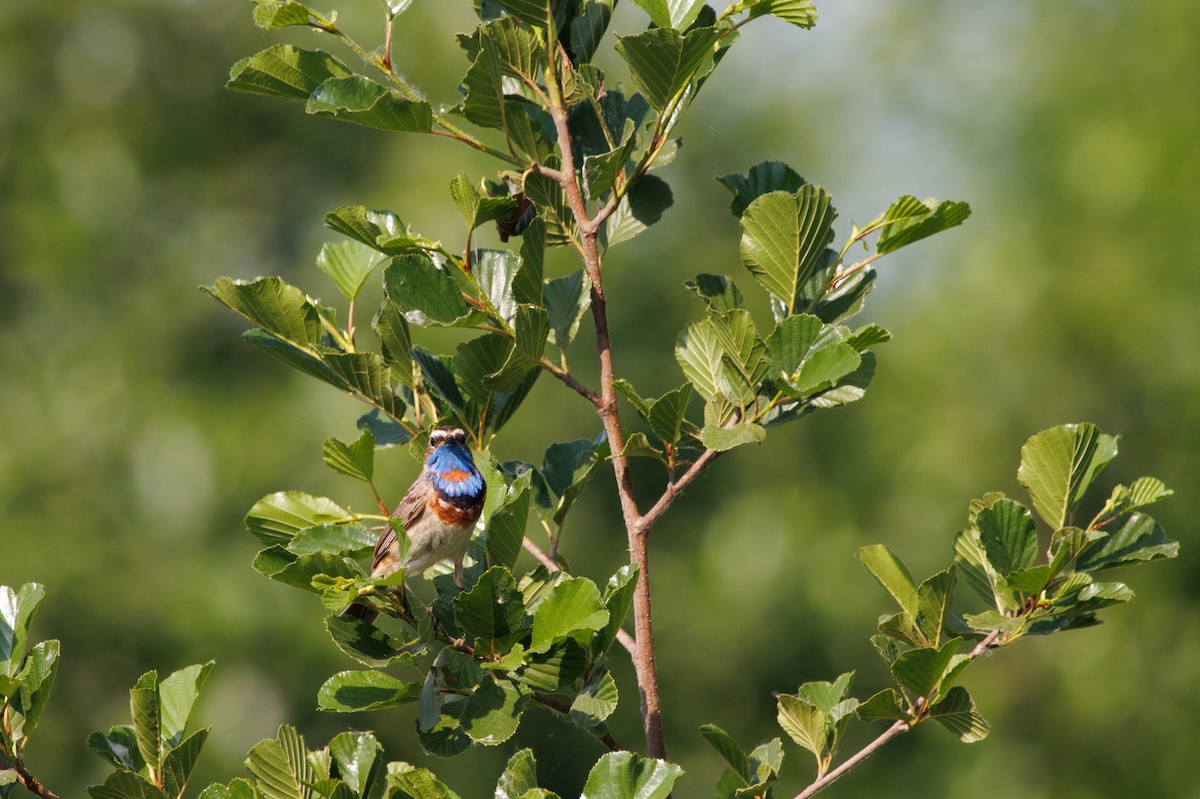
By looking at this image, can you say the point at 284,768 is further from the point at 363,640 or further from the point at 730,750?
the point at 730,750

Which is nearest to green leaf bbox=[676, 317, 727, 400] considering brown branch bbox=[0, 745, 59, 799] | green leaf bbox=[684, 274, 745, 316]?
green leaf bbox=[684, 274, 745, 316]

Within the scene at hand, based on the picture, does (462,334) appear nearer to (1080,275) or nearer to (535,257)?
(535,257)

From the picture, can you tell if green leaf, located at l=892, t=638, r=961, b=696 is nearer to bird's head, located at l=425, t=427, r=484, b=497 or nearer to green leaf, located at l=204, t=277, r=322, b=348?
green leaf, located at l=204, t=277, r=322, b=348

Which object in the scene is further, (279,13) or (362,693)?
(279,13)

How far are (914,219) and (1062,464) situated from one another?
1.48 ft

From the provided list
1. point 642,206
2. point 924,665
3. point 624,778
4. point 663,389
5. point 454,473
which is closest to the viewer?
point 624,778

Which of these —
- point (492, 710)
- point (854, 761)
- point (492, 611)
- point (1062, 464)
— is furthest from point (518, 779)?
point (1062, 464)

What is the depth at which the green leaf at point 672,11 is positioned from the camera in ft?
6.89

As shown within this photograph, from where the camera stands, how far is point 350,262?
98.6 inches

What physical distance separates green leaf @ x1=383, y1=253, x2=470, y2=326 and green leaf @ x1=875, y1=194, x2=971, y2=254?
2.31 feet

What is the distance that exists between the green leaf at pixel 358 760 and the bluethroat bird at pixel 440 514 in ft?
2.52

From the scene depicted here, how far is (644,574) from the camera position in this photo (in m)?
2.09

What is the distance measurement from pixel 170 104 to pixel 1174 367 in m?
8.93

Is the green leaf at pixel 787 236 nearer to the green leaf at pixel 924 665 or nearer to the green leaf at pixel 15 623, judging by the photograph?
the green leaf at pixel 924 665
